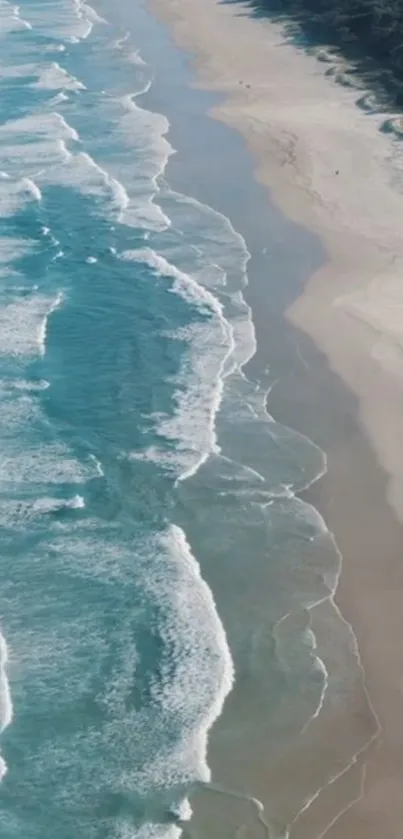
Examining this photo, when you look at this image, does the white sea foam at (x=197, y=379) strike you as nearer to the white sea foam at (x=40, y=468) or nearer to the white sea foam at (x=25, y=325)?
the white sea foam at (x=40, y=468)

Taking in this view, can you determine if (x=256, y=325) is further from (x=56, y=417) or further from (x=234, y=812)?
(x=234, y=812)

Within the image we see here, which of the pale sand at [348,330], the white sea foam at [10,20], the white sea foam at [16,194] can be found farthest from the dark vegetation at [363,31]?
the white sea foam at [16,194]

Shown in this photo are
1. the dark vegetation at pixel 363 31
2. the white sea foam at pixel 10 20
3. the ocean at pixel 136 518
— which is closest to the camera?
the ocean at pixel 136 518

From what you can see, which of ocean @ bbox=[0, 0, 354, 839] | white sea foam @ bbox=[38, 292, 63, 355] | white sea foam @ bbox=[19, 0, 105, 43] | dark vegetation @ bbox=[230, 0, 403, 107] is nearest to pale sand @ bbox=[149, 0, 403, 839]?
ocean @ bbox=[0, 0, 354, 839]

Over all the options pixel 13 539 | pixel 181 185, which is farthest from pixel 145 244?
pixel 13 539

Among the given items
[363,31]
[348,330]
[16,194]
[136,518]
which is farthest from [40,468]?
[363,31]

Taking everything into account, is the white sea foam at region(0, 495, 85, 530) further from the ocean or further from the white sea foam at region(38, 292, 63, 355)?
the white sea foam at region(38, 292, 63, 355)
